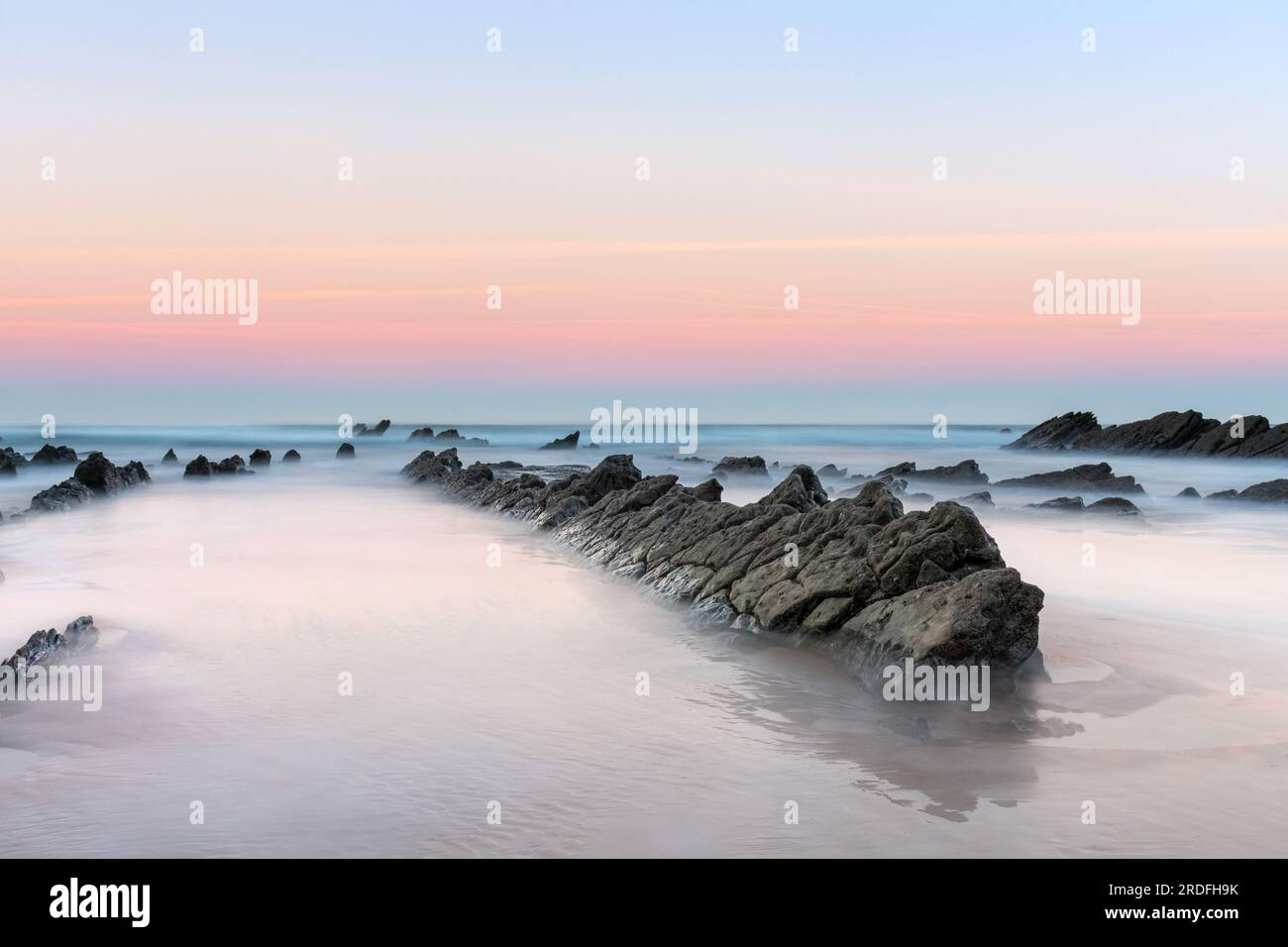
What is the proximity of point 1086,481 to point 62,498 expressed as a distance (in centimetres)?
2957

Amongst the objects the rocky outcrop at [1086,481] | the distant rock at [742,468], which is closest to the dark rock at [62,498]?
the distant rock at [742,468]

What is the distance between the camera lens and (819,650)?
10312mm

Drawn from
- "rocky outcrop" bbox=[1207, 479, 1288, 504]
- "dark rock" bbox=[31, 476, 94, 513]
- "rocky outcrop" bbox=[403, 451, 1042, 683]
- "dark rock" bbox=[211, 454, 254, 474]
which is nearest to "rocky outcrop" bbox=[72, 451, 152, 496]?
"dark rock" bbox=[31, 476, 94, 513]

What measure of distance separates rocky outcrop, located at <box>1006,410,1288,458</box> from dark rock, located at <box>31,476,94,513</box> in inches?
1703

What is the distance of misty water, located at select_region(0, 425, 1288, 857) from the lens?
19.9 ft

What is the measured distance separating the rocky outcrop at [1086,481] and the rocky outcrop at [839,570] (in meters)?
17.5

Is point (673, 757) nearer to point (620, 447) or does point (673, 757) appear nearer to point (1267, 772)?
point (1267, 772)

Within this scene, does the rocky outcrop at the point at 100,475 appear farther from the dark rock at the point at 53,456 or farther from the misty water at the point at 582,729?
the misty water at the point at 582,729

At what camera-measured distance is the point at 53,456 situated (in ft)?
134

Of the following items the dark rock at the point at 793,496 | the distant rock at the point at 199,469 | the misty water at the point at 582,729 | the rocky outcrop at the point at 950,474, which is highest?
the dark rock at the point at 793,496

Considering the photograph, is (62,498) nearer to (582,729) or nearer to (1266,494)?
(582,729)

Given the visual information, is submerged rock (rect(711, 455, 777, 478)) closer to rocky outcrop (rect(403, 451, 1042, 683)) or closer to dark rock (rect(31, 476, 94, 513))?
rocky outcrop (rect(403, 451, 1042, 683))

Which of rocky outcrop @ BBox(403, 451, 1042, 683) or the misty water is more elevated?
rocky outcrop @ BBox(403, 451, 1042, 683)

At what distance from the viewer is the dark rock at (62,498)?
2459 centimetres
